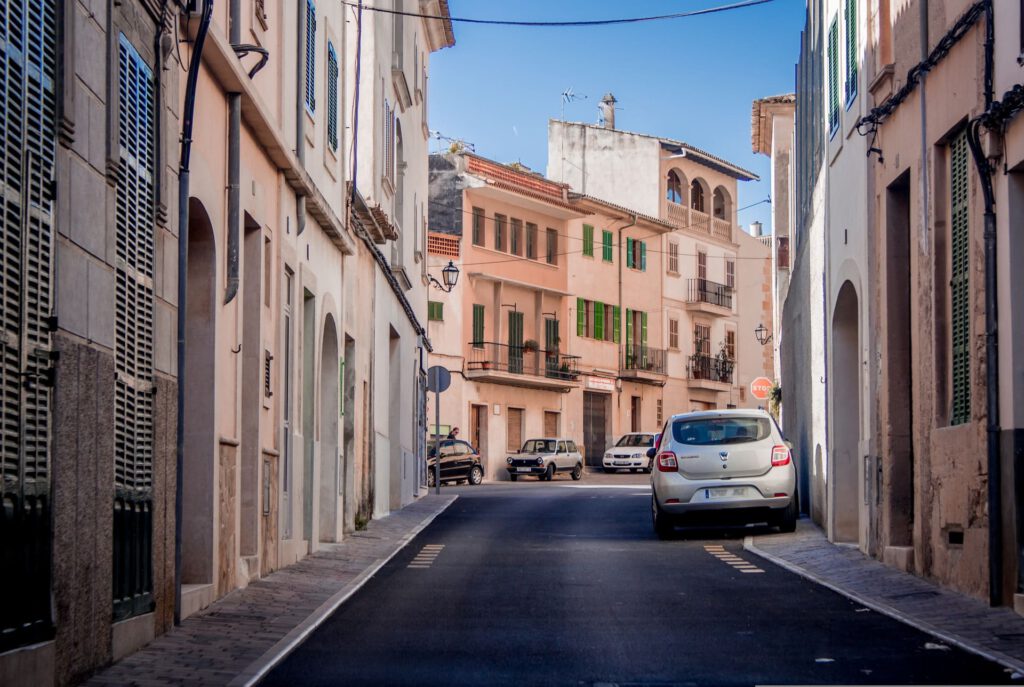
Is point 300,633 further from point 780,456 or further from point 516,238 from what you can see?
point 516,238

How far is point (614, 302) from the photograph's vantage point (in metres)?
66.0

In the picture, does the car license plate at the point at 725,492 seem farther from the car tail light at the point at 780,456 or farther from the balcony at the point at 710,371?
the balcony at the point at 710,371

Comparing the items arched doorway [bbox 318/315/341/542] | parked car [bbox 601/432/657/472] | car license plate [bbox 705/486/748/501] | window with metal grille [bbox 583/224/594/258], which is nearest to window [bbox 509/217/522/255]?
window with metal grille [bbox 583/224/594/258]

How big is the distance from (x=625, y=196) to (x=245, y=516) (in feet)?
182

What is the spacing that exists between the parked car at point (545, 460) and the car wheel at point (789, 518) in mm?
32052

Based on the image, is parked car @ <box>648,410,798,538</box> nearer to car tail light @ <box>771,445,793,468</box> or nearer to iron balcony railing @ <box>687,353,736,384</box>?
car tail light @ <box>771,445,793,468</box>

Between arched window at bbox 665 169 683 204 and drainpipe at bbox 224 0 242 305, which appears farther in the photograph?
arched window at bbox 665 169 683 204

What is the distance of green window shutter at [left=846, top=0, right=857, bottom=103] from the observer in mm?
18531

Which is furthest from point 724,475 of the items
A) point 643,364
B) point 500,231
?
point 643,364

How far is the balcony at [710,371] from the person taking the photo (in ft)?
234

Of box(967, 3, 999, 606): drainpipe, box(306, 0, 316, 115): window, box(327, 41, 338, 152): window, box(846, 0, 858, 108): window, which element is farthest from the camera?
box(327, 41, 338, 152): window

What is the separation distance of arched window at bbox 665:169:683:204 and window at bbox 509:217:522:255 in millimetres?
11706

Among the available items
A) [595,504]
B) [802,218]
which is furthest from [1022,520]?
Answer: [595,504]

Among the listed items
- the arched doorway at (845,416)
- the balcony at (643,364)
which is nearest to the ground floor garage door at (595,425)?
the balcony at (643,364)
